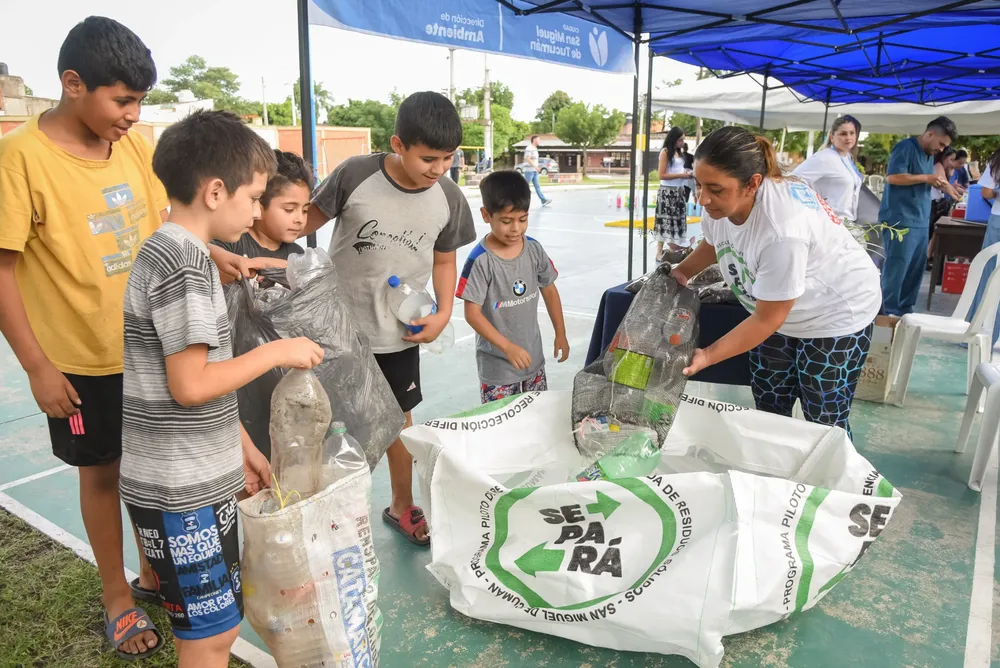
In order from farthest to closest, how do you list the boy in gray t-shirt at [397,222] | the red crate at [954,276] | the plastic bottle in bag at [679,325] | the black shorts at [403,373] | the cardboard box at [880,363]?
the red crate at [954,276]
the cardboard box at [880,363]
the plastic bottle in bag at [679,325]
the black shorts at [403,373]
the boy in gray t-shirt at [397,222]

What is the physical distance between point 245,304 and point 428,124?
738 mm

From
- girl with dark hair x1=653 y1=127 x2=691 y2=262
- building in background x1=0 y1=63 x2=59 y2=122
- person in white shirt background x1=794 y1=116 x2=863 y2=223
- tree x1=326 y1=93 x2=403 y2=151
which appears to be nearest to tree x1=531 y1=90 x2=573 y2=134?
tree x1=326 y1=93 x2=403 y2=151

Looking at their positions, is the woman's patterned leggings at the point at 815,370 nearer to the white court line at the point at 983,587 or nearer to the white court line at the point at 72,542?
the white court line at the point at 983,587

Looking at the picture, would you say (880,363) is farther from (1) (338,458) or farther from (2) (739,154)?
(1) (338,458)

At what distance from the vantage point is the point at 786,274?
2074mm

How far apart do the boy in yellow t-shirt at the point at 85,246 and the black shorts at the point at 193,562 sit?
1.69ft

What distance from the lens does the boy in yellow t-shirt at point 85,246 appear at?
1.61 meters

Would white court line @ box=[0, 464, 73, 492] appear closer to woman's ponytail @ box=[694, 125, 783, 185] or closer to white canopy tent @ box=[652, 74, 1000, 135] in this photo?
woman's ponytail @ box=[694, 125, 783, 185]

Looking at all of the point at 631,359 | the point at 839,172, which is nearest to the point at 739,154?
the point at 631,359

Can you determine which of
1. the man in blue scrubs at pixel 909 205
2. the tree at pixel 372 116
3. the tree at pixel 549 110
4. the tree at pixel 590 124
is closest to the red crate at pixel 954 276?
the man in blue scrubs at pixel 909 205

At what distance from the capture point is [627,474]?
217 centimetres

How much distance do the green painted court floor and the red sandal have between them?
0.03m

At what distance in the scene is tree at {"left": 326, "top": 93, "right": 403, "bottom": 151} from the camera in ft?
151

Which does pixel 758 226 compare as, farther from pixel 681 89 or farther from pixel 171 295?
pixel 681 89
